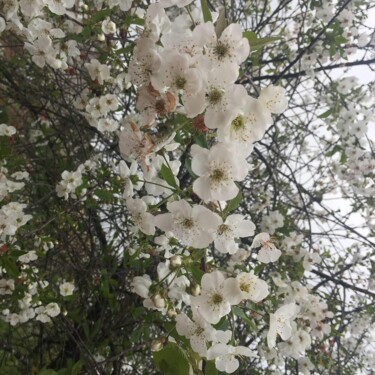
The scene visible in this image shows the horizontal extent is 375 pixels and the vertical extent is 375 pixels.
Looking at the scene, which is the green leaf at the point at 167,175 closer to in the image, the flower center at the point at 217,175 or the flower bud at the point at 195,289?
the flower center at the point at 217,175

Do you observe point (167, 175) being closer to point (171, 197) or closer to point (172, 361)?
point (171, 197)

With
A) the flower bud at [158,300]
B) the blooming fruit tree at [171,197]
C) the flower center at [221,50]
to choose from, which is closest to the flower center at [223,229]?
the blooming fruit tree at [171,197]

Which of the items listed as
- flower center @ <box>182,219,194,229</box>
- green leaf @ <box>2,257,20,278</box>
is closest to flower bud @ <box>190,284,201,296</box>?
flower center @ <box>182,219,194,229</box>

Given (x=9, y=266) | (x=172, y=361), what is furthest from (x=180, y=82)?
(x=9, y=266)

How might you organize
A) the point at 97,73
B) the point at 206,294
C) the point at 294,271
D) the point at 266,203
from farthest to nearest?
the point at 266,203 → the point at 294,271 → the point at 97,73 → the point at 206,294

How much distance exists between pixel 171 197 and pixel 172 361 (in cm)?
33

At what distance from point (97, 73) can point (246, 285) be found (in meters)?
1.17

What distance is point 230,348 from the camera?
3.19 feet

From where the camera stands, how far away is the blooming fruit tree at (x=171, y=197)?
810 millimetres

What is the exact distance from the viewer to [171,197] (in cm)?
98

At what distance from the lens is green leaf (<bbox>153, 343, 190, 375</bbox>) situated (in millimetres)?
902

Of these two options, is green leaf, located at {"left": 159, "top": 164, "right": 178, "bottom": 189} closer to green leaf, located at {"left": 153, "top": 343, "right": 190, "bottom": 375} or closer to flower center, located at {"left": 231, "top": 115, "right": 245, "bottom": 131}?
flower center, located at {"left": 231, "top": 115, "right": 245, "bottom": 131}

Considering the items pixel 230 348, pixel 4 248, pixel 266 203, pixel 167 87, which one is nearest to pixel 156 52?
pixel 167 87

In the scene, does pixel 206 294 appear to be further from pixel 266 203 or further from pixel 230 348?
pixel 266 203
